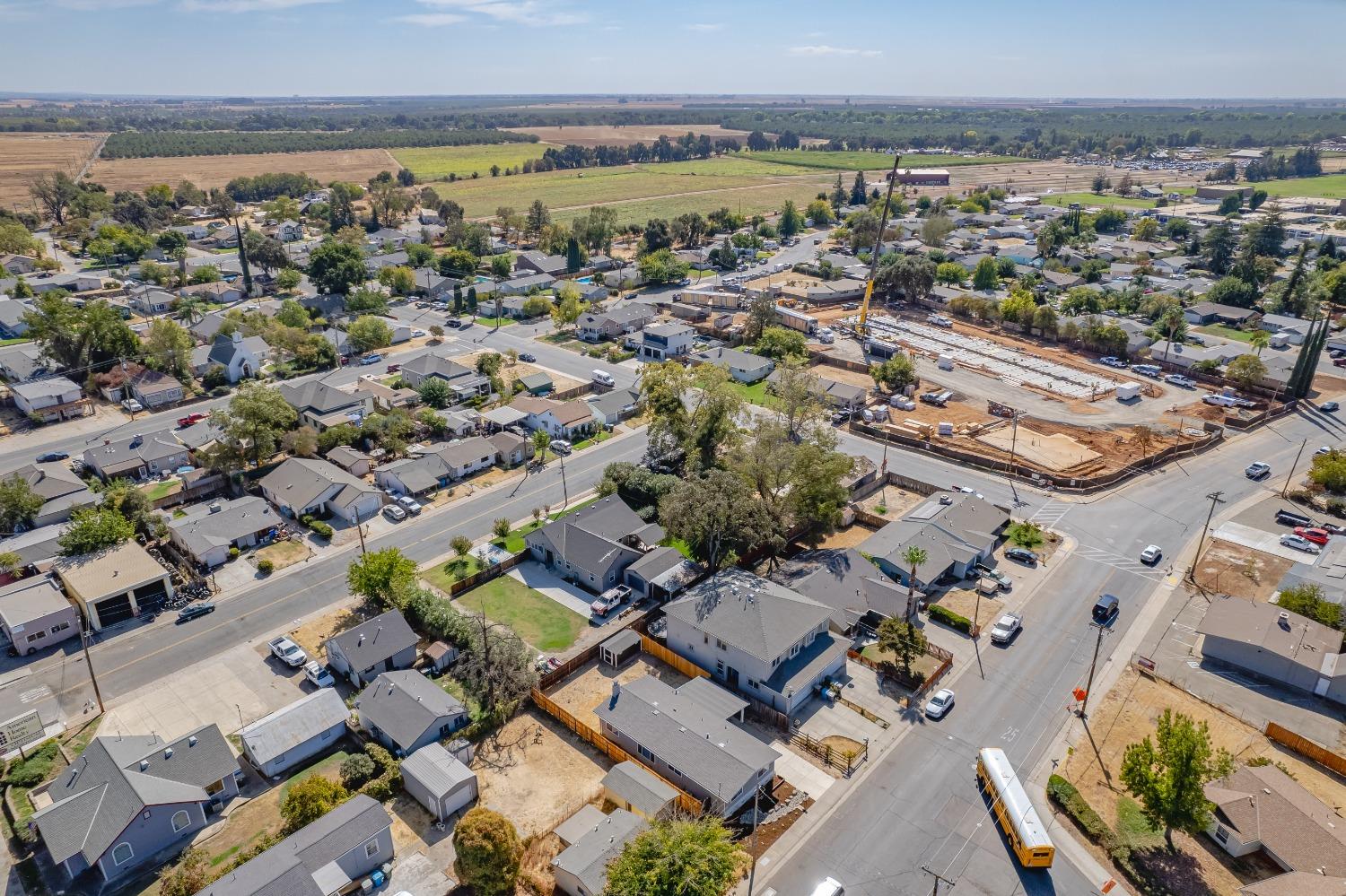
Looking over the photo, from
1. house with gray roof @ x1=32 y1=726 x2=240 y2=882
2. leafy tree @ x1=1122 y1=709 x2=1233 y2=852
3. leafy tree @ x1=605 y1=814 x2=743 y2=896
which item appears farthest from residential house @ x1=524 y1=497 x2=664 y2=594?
leafy tree @ x1=1122 y1=709 x2=1233 y2=852

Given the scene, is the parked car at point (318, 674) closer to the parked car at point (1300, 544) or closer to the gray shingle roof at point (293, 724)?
the gray shingle roof at point (293, 724)

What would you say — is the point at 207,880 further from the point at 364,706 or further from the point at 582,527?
the point at 582,527

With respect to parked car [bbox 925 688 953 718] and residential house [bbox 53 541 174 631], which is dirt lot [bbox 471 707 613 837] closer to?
parked car [bbox 925 688 953 718]

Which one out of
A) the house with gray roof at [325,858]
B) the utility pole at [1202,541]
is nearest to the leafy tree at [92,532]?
the house with gray roof at [325,858]

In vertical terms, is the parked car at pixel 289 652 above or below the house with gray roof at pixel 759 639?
below

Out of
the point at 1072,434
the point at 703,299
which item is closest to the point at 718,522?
the point at 1072,434

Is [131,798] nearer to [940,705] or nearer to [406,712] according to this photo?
[406,712]
